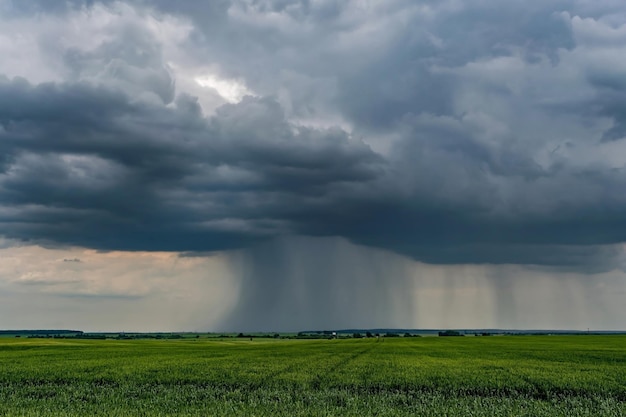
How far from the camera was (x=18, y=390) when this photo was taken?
38438 millimetres

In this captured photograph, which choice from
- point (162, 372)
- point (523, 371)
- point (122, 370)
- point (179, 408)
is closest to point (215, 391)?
point (179, 408)

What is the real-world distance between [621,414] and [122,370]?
40035 millimetres

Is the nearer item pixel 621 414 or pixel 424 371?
pixel 621 414

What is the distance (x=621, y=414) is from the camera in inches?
1110

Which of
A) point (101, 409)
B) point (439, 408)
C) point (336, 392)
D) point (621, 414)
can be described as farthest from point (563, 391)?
point (101, 409)

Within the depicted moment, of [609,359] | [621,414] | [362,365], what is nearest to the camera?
[621,414]

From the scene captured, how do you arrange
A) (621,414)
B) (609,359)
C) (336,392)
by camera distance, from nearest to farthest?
1. (621,414)
2. (336,392)
3. (609,359)

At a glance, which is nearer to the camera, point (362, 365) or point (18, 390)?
point (18, 390)

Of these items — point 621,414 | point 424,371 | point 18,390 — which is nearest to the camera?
point 621,414

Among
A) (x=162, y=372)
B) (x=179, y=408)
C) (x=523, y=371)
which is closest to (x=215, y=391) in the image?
(x=179, y=408)

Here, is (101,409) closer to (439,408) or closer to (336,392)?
(336,392)

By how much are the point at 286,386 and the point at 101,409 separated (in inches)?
557

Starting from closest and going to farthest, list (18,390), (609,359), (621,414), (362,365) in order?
(621,414) < (18,390) < (362,365) < (609,359)

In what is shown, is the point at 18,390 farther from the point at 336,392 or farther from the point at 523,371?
the point at 523,371
